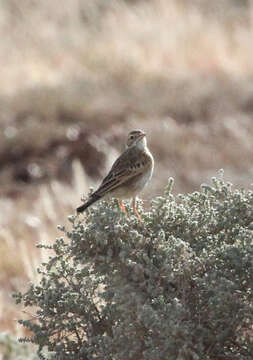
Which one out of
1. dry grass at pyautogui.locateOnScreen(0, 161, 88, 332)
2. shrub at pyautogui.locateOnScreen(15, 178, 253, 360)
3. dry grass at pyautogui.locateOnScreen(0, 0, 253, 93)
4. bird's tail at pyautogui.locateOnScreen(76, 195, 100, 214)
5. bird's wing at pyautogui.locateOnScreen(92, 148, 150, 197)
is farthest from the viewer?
dry grass at pyautogui.locateOnScreen(0, 0, 253, 93)

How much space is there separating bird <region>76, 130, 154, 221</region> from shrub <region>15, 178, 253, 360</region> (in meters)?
0.19

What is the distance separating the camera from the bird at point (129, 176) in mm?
4586

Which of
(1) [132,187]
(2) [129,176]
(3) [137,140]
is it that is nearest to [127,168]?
(2) [129,176]

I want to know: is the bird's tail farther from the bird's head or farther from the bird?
the bird's head

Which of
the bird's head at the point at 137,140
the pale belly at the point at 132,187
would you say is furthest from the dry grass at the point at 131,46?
the pale belly at the point at 132,187

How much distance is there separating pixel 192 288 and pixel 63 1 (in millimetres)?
19240

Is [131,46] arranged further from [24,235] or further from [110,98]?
[24,235]

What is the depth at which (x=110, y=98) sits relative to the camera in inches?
648

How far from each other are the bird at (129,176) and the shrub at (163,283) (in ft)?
0.63

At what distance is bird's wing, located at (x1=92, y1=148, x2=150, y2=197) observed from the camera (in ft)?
15.5

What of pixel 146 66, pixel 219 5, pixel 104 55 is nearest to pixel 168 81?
pixel 146 66

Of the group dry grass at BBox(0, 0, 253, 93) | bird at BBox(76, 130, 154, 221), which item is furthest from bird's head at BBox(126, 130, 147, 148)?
dry grass at BBox(0, 0, 253, 93)

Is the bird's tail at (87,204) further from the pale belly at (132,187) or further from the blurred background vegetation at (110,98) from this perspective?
the blurred background vegetation at (110,98)

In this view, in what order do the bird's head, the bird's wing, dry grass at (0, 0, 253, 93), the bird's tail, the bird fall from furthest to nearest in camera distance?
dry grass at (0, 0, 253, 93), the bird's head, the bird's wing, the bird, the bird's tail
